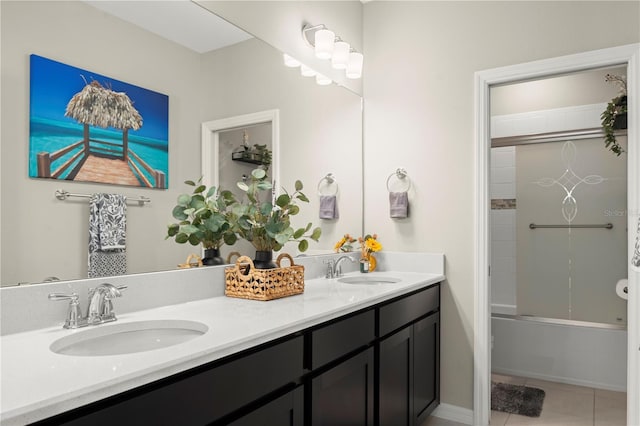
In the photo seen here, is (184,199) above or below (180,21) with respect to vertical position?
below

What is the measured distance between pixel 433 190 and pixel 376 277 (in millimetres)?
649

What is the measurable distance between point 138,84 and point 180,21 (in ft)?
1.20

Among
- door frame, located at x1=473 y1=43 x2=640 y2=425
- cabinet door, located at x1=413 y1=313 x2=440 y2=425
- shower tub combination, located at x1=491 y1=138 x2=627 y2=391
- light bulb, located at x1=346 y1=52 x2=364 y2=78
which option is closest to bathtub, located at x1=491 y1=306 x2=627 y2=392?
shower tub combination, located at x1=491 y1=138 x2=627 y2=391

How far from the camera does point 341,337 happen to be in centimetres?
162

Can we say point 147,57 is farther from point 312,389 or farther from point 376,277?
point 376,277

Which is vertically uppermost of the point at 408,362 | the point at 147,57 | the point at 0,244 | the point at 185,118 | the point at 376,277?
the point at 147,57

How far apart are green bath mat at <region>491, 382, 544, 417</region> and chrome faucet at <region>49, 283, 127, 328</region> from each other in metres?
2.40

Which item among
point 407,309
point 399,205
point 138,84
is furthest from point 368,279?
point 138,84

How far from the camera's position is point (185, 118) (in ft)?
5.70

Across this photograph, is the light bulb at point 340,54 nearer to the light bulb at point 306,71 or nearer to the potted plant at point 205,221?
the light bulb at point 306,71

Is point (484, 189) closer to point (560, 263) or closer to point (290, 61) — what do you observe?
point (290, 61)

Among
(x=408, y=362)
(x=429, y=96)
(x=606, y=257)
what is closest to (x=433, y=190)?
(x=429, y=96)

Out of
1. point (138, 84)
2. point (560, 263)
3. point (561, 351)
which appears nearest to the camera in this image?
point (138, 84)

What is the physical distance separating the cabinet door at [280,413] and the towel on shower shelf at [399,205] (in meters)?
1.58
